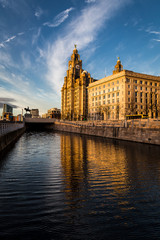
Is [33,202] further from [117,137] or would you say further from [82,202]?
[117,137]

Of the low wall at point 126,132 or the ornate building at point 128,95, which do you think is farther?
the ornate building at point 128,95

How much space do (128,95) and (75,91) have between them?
256 ft

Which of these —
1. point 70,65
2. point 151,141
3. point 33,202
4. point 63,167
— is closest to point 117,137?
point 151,141

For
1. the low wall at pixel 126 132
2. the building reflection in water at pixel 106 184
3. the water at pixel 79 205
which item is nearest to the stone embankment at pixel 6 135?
the water at pixel 79 205

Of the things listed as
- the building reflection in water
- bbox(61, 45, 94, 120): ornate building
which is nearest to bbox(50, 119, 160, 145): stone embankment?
the building reflection in water

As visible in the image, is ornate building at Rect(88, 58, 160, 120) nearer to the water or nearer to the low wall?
the low wall

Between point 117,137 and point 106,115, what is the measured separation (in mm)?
49867

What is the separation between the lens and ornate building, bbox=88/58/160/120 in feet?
277

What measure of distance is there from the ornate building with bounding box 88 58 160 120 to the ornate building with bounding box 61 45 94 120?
139 feet

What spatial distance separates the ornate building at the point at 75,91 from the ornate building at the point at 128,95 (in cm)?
4242

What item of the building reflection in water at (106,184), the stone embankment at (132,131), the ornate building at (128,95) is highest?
the ornate building at (128,95)

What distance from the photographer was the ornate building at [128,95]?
8431 cm

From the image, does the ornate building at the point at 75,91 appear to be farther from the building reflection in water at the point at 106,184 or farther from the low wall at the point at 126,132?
the building reflection in water at the point at 106,184

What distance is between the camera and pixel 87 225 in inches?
229
